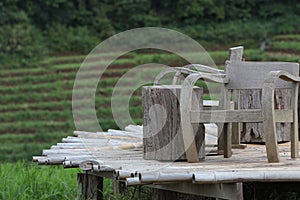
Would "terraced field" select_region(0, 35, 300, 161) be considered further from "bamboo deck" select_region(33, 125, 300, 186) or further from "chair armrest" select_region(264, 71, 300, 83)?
"chair armrest" select_region(264, 71, 300, 83)

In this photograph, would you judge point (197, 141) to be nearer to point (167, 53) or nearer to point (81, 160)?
point (81, 160)

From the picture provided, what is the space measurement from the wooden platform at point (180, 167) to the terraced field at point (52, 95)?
7183 millimetres

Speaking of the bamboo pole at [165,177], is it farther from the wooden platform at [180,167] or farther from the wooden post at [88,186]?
the wooden post at [88,186]

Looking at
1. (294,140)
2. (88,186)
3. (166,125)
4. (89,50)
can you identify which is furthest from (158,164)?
(89,50)

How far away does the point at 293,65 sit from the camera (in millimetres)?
3445

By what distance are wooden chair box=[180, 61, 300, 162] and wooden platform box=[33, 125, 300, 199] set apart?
3.5 inches

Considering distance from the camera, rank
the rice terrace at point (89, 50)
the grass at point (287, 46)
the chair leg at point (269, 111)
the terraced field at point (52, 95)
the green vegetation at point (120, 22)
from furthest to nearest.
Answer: the green vegetation at point (120, 22) → the grass at point (287, 46) → the rice terrace at point (89, 50) → the terraced field at point (52, 95) → the chair leg at point (269, 111)

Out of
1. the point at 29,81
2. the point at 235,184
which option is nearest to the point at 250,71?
the point at 235,184

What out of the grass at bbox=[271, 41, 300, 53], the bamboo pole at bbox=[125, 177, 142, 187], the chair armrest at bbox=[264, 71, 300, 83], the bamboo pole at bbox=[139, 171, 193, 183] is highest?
the grass at bbox=[271, 41, 300, 53]

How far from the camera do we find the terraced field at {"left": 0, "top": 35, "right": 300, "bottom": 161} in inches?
482

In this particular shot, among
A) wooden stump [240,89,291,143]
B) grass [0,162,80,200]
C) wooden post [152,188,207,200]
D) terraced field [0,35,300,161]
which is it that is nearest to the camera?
Answer: wooden post [152,188,207,200]

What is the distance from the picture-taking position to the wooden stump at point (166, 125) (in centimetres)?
345

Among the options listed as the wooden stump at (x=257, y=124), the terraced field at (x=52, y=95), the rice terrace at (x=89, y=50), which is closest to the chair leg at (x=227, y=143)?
the wooden stump at (x=257, y=124)

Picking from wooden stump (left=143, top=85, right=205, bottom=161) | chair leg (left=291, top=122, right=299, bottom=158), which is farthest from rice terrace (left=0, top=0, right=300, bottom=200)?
chair leg (left=291, top=122, right=299, bottom=158)
